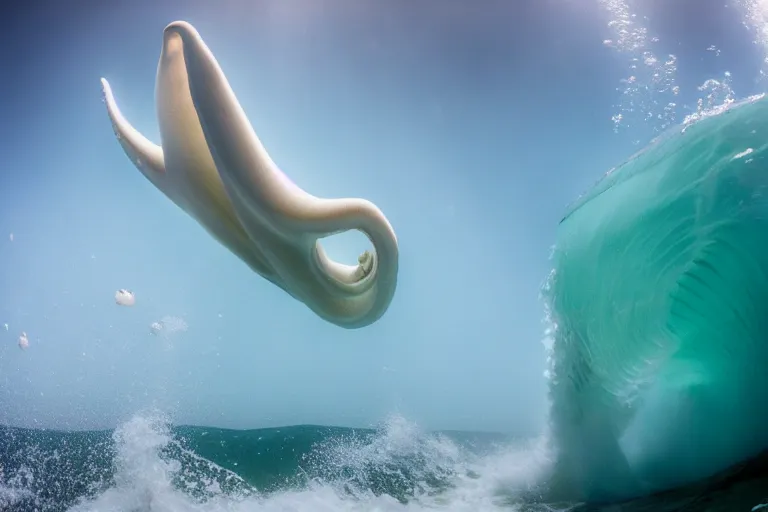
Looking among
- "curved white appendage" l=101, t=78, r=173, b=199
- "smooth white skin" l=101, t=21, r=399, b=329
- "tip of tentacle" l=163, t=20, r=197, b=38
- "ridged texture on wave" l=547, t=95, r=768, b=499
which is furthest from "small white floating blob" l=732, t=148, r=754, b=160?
"curved white appendage" l=101, t=78, r=173, b=199

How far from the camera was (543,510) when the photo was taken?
4.83 metres

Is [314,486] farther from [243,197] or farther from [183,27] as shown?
[183,27]

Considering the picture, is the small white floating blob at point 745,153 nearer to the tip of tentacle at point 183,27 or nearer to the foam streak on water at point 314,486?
the foam streak on water at point 314,486

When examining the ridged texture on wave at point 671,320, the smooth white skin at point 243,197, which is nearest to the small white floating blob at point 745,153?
the ridged texture on wave at point 671,320

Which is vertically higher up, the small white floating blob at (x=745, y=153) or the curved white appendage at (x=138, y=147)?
the small white floating blob at (x=745, y=153)

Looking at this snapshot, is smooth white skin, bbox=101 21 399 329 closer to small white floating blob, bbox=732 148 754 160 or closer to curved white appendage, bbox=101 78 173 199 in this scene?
curved white appendage, bbox=101 78 173 199

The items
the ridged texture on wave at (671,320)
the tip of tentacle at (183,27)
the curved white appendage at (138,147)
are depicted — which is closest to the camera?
the tip of tentacle at (183,27)

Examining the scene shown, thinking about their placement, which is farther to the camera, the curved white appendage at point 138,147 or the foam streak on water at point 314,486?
the foam streak on water at point 314,486

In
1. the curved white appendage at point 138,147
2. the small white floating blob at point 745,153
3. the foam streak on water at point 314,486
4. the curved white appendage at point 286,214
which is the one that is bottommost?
the foam streak on water at point 314,486

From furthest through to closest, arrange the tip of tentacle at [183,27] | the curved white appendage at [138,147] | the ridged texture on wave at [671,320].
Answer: the ridged texture on wave at [671,320] < the curved white appendage at [138,147] < the tip of tentacle at [183,27]

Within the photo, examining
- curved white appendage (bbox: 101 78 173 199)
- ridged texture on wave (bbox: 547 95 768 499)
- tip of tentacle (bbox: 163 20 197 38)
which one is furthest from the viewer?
ridged texture on wave (bbox: 547 95 768 499)

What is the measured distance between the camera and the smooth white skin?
2900mm

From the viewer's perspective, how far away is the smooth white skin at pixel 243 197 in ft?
9.52

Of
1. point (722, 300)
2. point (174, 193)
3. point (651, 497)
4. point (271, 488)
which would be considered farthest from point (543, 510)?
point (174, 193)
